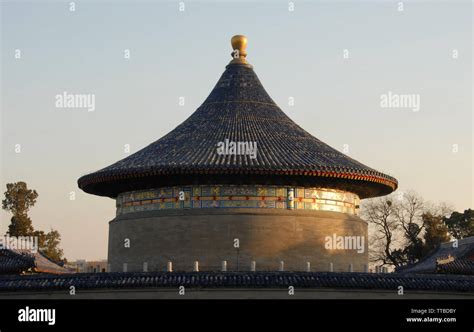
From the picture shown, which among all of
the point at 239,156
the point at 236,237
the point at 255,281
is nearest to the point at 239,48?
the point at 239,156

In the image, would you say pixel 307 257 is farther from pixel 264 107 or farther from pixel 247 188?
pixel 264 107

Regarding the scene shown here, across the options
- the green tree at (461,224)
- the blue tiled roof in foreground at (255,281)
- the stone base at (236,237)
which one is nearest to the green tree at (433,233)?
the green tree at (461,224)

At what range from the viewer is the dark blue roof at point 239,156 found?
27016 mm

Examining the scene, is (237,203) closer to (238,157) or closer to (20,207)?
(238,157)

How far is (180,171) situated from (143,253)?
3.53 m

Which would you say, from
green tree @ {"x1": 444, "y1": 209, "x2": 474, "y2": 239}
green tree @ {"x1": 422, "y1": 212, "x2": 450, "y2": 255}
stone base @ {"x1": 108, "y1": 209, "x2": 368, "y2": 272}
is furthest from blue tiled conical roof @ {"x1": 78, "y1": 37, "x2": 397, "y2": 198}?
green tree @ {"x1": 444, "y1": 209, "x2": 474, "y2": 239}

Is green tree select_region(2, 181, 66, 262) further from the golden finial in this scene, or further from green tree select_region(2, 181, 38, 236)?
the golden finial

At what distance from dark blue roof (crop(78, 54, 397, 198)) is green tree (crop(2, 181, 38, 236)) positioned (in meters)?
21.0

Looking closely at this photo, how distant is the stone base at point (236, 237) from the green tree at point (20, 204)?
24427mm

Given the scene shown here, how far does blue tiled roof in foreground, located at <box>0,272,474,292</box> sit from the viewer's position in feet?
71.7

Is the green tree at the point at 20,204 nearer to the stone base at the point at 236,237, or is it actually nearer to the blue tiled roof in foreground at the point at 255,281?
the stone base at the point at 236,237

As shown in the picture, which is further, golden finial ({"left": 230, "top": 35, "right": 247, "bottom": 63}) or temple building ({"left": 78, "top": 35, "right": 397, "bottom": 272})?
golden finial ({"left": 230, "top": 35, "right": 247, "bottom": 63})

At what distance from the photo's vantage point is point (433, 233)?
51.7m
